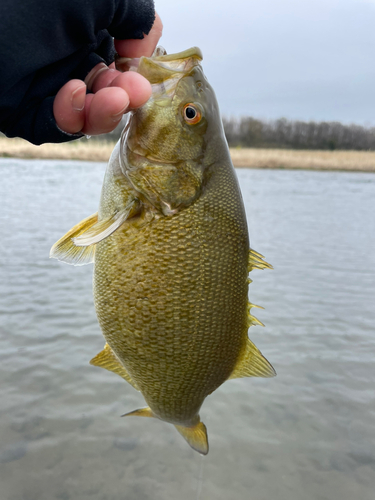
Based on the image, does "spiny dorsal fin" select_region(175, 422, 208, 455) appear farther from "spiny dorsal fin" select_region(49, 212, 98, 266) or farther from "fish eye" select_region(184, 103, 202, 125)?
"fish eye" select_region(184, 103, 202, 125)

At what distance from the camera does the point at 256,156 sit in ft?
107

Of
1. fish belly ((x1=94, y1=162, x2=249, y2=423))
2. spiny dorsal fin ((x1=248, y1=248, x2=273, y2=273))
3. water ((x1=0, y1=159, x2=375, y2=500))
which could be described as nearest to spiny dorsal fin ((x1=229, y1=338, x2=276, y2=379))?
fish belly ((x1=94, y1=162, x2=249, y2=423))

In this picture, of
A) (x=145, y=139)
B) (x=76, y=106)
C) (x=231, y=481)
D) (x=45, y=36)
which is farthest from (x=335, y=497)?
(x=45, y=36)

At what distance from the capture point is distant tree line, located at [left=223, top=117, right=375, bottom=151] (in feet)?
119

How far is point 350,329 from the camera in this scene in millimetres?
5891

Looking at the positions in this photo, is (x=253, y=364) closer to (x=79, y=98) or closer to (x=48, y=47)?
(x=79, y=98)

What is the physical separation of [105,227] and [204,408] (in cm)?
288

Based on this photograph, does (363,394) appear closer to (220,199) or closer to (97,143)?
(220,199)

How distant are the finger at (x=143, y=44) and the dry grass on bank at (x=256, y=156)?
30026 mm

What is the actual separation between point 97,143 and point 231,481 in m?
30.5

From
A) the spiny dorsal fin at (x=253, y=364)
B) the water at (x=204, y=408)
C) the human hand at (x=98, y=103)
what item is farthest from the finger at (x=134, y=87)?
the water at (x=204, y=408)

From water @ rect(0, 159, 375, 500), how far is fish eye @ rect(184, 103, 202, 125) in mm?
2585

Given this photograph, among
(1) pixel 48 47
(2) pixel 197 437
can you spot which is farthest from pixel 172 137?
(2) pixel 197 437

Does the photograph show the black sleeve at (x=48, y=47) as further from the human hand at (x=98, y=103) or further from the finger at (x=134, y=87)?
the finger at (x=134, y=87)
